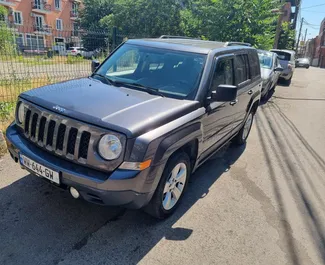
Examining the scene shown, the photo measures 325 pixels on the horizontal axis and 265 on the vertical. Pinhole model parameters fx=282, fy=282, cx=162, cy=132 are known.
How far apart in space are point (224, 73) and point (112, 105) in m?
1.80

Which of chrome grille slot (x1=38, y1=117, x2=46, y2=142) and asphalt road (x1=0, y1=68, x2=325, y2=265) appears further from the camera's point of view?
chrome grille slot (x1=38, y1=117, x2=46, y2=142)

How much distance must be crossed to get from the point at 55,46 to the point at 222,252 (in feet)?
22.0

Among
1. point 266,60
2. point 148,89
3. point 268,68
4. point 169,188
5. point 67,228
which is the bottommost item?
point 67,228

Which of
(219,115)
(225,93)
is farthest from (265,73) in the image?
(225,93)

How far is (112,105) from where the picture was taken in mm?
2762

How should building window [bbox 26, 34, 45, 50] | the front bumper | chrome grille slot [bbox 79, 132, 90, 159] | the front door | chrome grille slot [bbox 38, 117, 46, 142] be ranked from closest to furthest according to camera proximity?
1. the front bumper
2. chrome grille slot [bbox 79, 132, 90, 159]
3. chrome grille slot [bbox 38, 117, 46, 142]
4. the front door
5. building window [bbox 26, 34, 45, 50]

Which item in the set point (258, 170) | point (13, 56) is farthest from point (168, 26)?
point (258, 170)

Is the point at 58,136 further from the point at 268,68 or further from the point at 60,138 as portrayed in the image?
the point at 268,68

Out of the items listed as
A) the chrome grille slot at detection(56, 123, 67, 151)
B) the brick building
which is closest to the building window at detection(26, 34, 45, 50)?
the chrome grille slot at detection(56, 123, 67, 151)

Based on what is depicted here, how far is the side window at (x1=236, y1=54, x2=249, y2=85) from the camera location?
14.3ft

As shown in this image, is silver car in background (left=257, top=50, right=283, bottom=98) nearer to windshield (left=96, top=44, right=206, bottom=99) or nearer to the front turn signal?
windshield (left=96, top=44, right=206, bottom=99)

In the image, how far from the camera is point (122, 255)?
258 cm

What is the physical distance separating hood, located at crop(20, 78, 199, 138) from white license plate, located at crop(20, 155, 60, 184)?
21.1 inches

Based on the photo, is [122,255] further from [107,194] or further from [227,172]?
[227,172]
